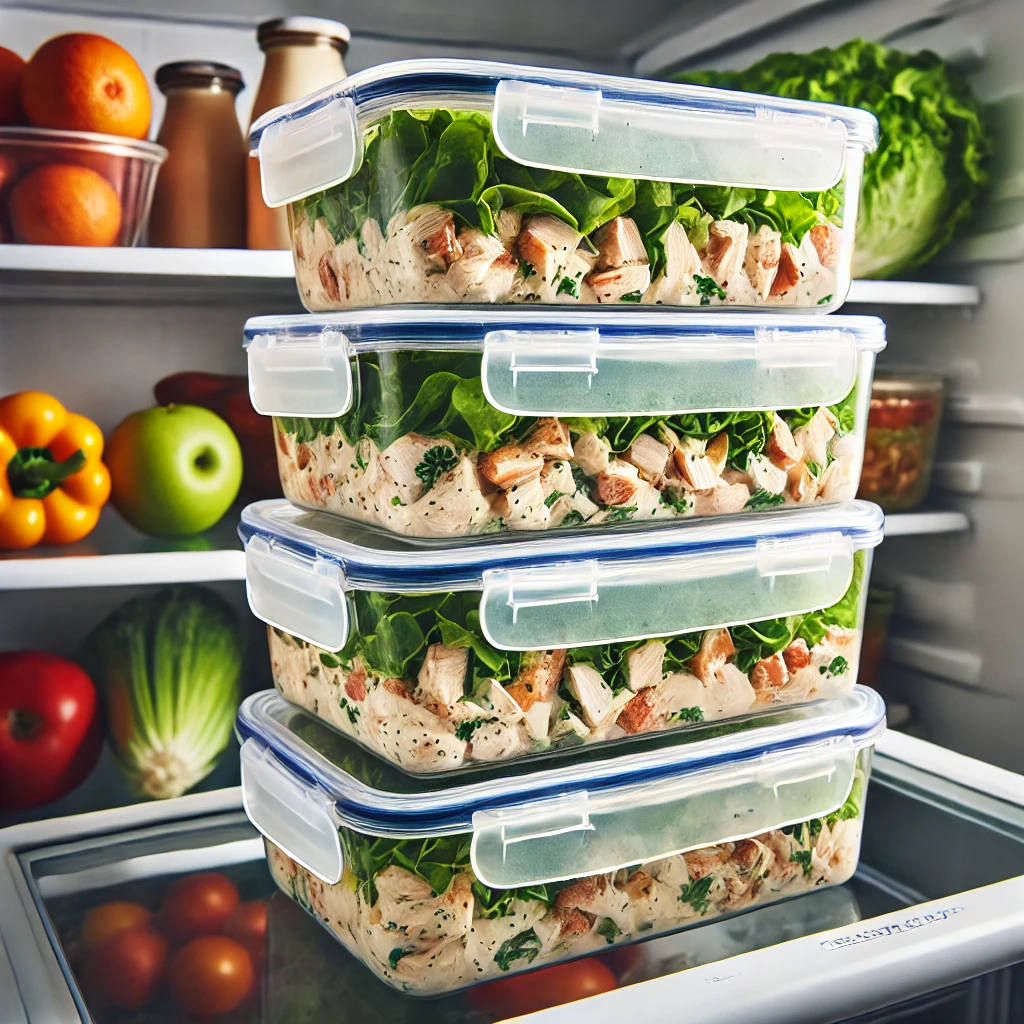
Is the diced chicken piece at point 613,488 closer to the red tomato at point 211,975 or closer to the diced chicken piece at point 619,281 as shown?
the diced chicken piece at point 619,281

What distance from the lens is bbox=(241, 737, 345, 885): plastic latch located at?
0.74 metres

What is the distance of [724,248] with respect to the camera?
0.73m

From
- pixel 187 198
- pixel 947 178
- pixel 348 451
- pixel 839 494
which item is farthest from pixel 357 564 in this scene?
pixel 947 178

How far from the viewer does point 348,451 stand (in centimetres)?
73

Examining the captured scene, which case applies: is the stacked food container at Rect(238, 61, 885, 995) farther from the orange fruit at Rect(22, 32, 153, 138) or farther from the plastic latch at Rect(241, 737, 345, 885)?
the orange fruit at Rect(22, 32, 153, 138)

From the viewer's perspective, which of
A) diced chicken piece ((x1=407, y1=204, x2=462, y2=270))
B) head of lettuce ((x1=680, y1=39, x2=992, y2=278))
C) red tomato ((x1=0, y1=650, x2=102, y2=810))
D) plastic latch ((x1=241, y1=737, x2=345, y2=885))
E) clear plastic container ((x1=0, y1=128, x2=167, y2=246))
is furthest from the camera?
head of lettuce ((x1=680, y1=39, x2=992, y2=278))

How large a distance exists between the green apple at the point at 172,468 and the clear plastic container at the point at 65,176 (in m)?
0.20

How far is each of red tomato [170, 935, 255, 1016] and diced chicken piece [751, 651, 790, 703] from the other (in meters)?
0.42

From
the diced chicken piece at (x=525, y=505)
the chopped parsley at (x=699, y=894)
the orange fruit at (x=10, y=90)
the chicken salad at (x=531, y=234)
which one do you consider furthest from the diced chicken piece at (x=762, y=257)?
the orange fruit at (x=10, y=90)

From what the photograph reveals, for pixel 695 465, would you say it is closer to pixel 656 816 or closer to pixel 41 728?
pixel 656 816

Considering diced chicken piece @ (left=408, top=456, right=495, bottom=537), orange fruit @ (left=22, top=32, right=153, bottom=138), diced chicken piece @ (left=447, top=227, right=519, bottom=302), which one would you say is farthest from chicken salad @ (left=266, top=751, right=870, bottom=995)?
orange fruit @ (left=22, top=32, right=153, bottom=138)

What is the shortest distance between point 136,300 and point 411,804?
0.82 m

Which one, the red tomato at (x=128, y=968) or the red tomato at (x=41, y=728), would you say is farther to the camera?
the red tomato at (x=41, y=728)

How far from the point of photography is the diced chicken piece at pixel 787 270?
764 millimetres
